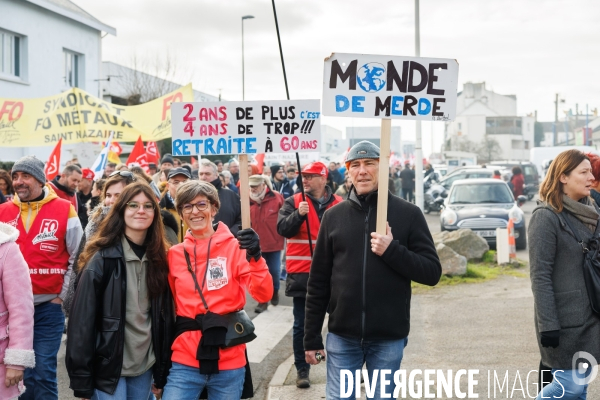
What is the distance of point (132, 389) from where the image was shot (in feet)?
12.2

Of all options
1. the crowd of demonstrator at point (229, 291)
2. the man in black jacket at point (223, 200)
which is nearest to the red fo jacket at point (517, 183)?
the man in black jacket at point (223, 200)

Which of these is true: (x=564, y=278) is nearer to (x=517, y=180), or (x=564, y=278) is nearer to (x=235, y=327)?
(x=235, y=327)

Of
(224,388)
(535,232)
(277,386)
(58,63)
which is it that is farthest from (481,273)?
(58,63)

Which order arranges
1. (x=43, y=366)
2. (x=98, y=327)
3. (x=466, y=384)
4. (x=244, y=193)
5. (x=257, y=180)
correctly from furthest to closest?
(x=257, y=180)
(x=466, y=384)
(x=43, y=366)
(x=244, y=193)
(x=98, y=327)

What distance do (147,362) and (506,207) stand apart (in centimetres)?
1345

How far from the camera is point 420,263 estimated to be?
3.93 meters

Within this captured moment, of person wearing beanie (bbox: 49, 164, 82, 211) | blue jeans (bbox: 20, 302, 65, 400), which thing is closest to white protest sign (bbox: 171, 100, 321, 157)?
blue jeans (bbox: 20, 302, 65, 400)

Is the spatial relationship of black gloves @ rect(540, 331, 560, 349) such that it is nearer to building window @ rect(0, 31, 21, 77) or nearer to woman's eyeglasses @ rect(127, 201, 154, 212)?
woman's eyeglasses @ rect(127, 201, 154, 212)

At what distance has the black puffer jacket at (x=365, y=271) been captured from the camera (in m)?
3.89

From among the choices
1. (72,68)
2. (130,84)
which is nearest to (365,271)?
(72,68)

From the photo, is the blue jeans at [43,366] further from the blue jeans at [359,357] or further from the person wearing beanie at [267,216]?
the person wearing beanie at [267,216]

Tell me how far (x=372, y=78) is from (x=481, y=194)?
12.8m

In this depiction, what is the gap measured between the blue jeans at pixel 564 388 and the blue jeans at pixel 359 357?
3.20 feet

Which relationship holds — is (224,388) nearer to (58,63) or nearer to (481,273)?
(481,273)
